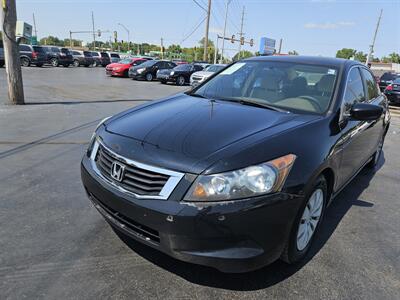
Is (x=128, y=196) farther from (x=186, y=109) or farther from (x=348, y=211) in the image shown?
(x=348, y=211)

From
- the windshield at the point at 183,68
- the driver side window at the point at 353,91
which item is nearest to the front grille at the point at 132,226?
the driver side window at the point at 353,91

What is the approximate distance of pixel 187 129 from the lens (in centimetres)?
274

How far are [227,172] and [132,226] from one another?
79cm

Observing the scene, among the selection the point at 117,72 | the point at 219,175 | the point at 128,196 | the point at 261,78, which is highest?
the point at 261,78

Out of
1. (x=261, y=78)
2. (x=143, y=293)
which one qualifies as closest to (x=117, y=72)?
(x=261, y=78)

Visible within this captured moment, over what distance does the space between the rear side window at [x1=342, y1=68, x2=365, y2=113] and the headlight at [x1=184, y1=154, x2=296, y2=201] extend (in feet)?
4.97

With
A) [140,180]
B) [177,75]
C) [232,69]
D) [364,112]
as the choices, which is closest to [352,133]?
[364,112]

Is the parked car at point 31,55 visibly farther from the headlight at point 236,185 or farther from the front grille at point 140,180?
the headlight at point 236,185

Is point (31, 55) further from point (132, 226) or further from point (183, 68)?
point (132, 226)

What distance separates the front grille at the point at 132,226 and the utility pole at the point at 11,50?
826 centimetres

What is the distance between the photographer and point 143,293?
96.3 inches

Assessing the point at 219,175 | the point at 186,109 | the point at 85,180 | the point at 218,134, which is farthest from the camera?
the point at 186,109

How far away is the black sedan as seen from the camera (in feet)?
7.25

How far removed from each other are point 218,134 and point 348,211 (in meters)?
2.28
